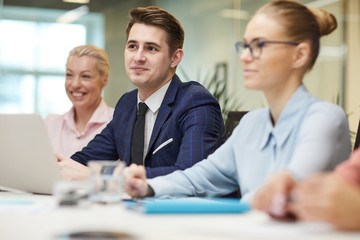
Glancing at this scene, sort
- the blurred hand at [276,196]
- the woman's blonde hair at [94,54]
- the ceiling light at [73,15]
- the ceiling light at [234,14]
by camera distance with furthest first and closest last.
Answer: the ceiling light at [234,14] < the ceiling light at [73,15] < the woman's blonde hair at [94,54] < the blurred hand at [276,196]

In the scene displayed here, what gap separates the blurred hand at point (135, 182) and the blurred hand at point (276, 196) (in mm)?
525

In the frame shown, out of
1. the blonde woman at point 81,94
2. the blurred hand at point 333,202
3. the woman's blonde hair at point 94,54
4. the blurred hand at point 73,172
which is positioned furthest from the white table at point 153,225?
the woman's blonde hair at point 94,54

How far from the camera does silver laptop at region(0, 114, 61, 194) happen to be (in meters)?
1.63

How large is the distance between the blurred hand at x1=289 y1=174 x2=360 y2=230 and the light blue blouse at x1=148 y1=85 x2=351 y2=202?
0.30m

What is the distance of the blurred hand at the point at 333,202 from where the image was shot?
3.16 ft

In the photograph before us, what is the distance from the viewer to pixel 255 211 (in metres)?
1.27

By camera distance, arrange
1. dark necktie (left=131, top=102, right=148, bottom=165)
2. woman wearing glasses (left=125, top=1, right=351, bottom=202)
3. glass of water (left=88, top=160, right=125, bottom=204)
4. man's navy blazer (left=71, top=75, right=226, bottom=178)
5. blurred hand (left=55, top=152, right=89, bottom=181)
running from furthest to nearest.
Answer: dark necktie (left=131, top=102, right=148, bottom=165)
man's navy blazer (left=71, top=75, right=226, bottom=178)
blurred hand (left=55, top=152, right=89, bottom=181)
woman wearing glasses (left=125, top=1, right=351, bottom=202)
glass of water (left=88, top=160, right=125, bottom=204)

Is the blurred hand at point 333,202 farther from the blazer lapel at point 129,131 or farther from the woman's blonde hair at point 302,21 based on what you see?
the blazer lapel at point 129,131

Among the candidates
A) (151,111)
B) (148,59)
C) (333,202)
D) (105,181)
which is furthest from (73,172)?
(333,202)

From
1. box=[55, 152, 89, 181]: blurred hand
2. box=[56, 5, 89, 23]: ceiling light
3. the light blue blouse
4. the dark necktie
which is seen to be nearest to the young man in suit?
the dark necktie

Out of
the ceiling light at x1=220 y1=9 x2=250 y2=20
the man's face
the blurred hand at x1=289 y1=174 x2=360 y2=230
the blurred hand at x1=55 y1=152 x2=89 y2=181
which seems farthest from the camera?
the ceiling light at x1=220 y1=9 x2=250 y2=20

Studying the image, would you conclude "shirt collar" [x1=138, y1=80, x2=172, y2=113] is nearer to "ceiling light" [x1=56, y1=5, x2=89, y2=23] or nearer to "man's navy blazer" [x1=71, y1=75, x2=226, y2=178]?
"man's navy blazer" [x1=71, y1=75, x2=226, y2=178]

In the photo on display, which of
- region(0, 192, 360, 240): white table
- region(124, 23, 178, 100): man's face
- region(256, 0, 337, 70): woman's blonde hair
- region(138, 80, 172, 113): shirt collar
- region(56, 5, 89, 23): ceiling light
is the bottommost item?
region(0, 192, 360, 240): white table

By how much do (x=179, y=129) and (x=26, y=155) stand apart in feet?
2.59
